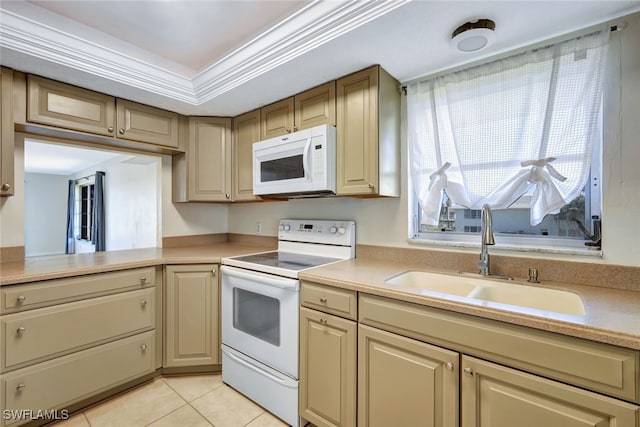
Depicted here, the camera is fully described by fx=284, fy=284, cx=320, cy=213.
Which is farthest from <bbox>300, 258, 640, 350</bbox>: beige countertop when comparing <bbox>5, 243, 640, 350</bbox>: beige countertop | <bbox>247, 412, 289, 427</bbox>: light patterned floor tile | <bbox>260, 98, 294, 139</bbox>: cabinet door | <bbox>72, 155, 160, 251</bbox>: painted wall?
<bbox>72, 155, 160, 251</bbox>: painted wall

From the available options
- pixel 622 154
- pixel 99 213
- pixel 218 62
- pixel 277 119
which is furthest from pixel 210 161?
pixel 99 213

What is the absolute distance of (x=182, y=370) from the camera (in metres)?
2.07

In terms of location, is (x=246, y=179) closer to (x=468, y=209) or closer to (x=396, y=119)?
(x=396, y=119)

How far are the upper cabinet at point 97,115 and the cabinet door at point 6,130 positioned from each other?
8 centimetres

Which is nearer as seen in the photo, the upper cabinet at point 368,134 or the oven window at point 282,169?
the upper cabinet at point 368,134

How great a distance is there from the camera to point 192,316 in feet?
6.69

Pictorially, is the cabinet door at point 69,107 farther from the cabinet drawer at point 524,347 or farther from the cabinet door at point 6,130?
the cabinet drawer at point 524,347

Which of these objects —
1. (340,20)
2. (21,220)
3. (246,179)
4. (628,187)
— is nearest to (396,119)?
(340,20)

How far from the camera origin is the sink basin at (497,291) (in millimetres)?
1228

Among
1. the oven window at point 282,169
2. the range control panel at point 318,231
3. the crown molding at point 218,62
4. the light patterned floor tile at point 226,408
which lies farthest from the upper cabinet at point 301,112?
the light patterned floor tile at point 226,408

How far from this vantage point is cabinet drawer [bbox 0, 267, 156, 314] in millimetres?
1451

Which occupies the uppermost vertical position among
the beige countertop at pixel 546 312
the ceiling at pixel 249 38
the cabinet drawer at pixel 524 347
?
the ceiling at pixel 249 38

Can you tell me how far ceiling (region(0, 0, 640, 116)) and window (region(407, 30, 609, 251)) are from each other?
0.14 m

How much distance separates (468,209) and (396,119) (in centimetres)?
71
